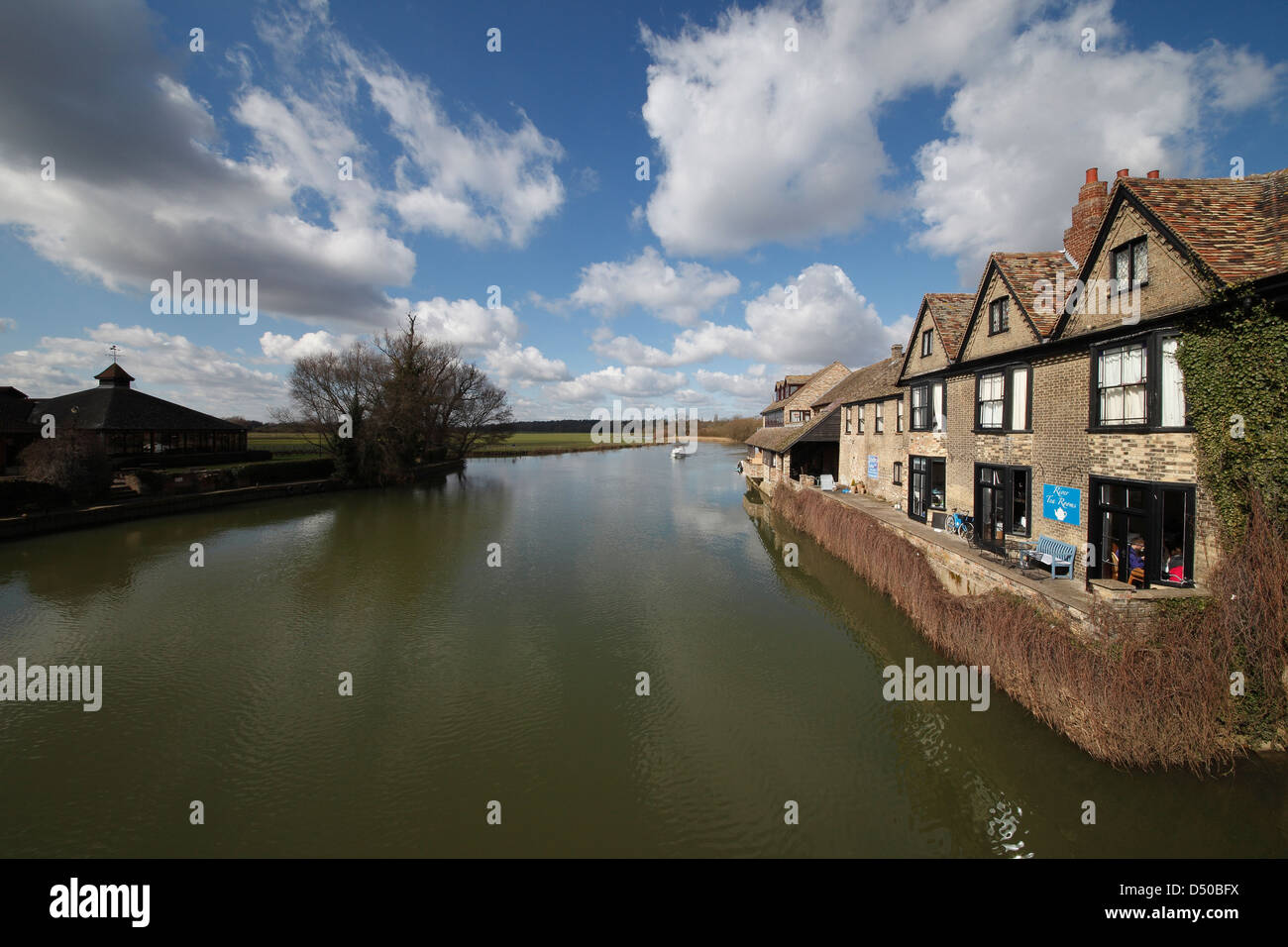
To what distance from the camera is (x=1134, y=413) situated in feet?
30.3

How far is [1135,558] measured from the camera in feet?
30.2

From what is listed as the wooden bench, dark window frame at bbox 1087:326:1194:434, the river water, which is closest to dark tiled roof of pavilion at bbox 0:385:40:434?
the river water

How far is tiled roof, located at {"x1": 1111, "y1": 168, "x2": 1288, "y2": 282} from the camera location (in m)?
7.83

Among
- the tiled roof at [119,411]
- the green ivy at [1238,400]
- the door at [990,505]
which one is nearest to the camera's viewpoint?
the green ivy at [1238,400]

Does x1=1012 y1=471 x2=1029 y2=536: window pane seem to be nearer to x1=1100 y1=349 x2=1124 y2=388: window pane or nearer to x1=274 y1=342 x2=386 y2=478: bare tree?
x1=1100 y1=349 x2=1124 y2=388: window pane

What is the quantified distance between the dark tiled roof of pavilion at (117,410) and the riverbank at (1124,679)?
159 feet

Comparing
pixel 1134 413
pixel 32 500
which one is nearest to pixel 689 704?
pixel 1134 413

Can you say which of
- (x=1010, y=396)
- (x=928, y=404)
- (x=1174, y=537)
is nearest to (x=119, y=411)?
(x=928, y=404)

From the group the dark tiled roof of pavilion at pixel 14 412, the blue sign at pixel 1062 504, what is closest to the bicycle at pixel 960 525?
the blue sign at pixel 1062 504

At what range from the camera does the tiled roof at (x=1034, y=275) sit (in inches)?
474

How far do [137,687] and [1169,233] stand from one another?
19060 mm

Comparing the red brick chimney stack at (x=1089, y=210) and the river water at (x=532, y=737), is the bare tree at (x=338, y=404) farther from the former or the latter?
the red brick chimney stack at (x=1089, y=210)
